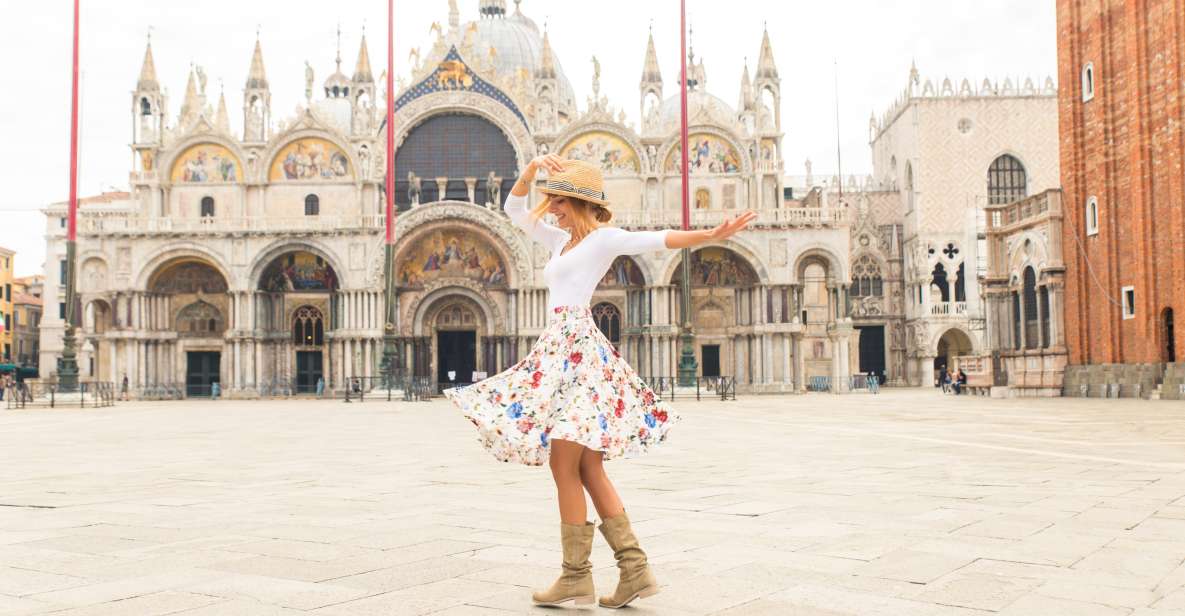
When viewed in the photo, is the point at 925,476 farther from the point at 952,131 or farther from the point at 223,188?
the point at 952,131

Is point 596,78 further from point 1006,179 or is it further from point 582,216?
point 582,216

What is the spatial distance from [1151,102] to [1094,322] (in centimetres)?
630

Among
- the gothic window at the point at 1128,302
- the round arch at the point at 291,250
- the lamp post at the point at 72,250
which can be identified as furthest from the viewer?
the round arch at the point at 291,250

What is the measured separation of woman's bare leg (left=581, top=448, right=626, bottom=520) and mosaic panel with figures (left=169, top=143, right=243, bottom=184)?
44698mm

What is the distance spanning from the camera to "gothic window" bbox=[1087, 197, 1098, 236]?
30.5 m

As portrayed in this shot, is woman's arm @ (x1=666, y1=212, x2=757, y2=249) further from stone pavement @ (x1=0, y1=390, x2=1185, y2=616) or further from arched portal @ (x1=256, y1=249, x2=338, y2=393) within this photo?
arched portal @ (x1=256, y1=249, x2=338, y2=393)

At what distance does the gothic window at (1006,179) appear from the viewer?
5669 centimetres

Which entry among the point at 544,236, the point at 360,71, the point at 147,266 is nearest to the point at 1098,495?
the point at 544,236

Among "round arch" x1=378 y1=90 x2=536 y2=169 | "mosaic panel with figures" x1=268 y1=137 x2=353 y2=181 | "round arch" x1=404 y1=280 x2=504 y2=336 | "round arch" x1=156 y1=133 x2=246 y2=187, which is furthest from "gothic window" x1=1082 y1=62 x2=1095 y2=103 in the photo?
"round arch" x1=156 y1=133 x2=246 y2=187

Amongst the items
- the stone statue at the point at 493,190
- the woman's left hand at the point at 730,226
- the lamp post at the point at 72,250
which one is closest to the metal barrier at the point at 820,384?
the stone statue at the point at 493,190

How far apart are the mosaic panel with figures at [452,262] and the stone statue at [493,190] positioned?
2136 millimetres

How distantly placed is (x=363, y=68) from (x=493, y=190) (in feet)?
39.6

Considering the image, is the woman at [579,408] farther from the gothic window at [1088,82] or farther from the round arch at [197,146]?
the round arch at [197,146]

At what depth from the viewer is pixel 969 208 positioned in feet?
184
